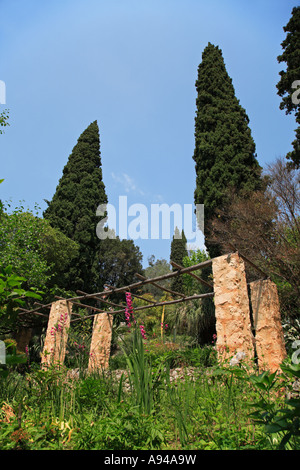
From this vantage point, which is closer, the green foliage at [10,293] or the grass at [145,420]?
the green foliage at [10,293]

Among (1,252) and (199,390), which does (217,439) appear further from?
(1,252)

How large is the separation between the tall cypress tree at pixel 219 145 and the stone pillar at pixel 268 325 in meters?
5.32

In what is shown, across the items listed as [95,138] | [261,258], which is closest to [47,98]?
[261,258]

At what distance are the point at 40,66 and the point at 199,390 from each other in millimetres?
6234

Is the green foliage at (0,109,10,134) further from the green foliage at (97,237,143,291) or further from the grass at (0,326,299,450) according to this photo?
the green foliage at (97,237,143,291)

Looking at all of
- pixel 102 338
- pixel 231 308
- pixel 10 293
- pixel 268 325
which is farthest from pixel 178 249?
pixel 10 293

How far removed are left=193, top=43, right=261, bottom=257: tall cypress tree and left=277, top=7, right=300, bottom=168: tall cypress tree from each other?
4.96 feet

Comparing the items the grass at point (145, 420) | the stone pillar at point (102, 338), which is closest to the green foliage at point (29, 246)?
the stone pillar at point (102, 338)

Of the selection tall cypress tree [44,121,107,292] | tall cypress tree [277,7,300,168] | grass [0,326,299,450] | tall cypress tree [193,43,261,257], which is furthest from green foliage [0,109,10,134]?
tall cypress tree [277,7,300,168]

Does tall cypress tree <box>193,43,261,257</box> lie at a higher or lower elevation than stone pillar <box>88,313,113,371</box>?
higher

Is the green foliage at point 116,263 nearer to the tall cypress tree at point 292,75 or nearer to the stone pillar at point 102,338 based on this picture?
the stone pillar at point 102,338

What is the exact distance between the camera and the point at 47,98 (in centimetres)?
652

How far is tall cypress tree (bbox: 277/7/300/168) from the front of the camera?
8.84 meters

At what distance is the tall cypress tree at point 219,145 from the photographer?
10.2 m
